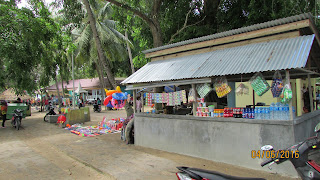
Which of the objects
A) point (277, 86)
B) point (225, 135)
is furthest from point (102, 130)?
point (277, 86)

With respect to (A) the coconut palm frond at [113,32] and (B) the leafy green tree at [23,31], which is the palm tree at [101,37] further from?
(B) the leafy green tree at [23,31]

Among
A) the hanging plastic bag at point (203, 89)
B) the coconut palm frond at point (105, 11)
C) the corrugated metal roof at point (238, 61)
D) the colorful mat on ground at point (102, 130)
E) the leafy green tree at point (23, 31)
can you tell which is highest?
the coconut palm frond at point (105, 11)

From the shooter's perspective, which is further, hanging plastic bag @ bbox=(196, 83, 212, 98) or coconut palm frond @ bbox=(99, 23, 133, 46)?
coconut palm frond @ bbox=(99, 23, 133, 46)

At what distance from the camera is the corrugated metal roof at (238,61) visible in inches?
197

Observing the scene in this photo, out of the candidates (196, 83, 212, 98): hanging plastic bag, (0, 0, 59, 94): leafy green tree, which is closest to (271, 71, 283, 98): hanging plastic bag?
(196, 83, 212, 98): hanging plastic bag

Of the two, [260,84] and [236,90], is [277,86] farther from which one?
[236,90]

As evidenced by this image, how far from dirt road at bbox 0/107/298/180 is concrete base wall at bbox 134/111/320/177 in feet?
0.73

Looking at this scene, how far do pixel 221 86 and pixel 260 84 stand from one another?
100 centimetres

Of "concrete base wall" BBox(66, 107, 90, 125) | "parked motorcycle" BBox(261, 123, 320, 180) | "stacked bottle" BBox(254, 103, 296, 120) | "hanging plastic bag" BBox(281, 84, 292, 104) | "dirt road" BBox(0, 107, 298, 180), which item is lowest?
"dirt road" BBox(0, 107, 298, 180)

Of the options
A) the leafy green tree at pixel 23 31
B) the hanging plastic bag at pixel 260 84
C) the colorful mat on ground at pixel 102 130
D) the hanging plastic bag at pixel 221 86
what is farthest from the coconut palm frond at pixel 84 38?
the hanging plastic bag at pixel 260 84

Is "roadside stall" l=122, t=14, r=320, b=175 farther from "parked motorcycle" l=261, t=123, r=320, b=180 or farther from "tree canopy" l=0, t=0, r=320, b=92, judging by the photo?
"tree canopy" l=0, t=0, r=320, b=92

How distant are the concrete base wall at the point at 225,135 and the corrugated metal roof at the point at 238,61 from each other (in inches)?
48.2

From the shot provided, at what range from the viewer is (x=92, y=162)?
623 cm

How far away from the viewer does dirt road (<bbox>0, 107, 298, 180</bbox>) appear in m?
5.25
